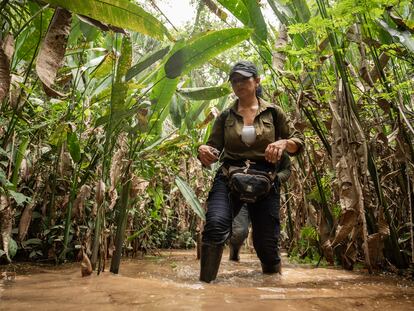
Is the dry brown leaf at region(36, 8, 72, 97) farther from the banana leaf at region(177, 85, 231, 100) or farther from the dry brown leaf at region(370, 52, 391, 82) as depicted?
the dry brown leaf at region(370, 52, 391, 82)

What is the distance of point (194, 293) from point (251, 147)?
113 centimetres

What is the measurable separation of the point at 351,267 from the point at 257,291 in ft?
4.36

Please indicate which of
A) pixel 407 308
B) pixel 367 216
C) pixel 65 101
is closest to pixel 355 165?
pixel 367 216

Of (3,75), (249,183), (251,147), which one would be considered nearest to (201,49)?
(251,147)

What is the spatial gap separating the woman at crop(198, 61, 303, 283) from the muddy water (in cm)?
30

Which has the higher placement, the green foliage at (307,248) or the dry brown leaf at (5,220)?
the dry brown leaf at (5,220)

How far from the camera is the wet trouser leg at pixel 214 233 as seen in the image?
2318 mm

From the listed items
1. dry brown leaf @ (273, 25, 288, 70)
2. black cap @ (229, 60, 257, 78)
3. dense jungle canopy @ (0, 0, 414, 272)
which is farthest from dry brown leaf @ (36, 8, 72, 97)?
dry brown leaf @ (273, 25, 288, 70)

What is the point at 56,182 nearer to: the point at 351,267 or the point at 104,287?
the point at 104,287

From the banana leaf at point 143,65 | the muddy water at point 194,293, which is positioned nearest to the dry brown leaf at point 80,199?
the muddy water at point 194,293

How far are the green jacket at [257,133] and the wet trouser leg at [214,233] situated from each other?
316mm

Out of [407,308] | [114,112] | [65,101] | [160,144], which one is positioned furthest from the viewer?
[160,144]

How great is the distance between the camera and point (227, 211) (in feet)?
8.07

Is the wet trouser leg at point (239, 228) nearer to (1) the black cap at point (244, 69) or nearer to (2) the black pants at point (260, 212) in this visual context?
(2) the black pants at point (260, 212)
